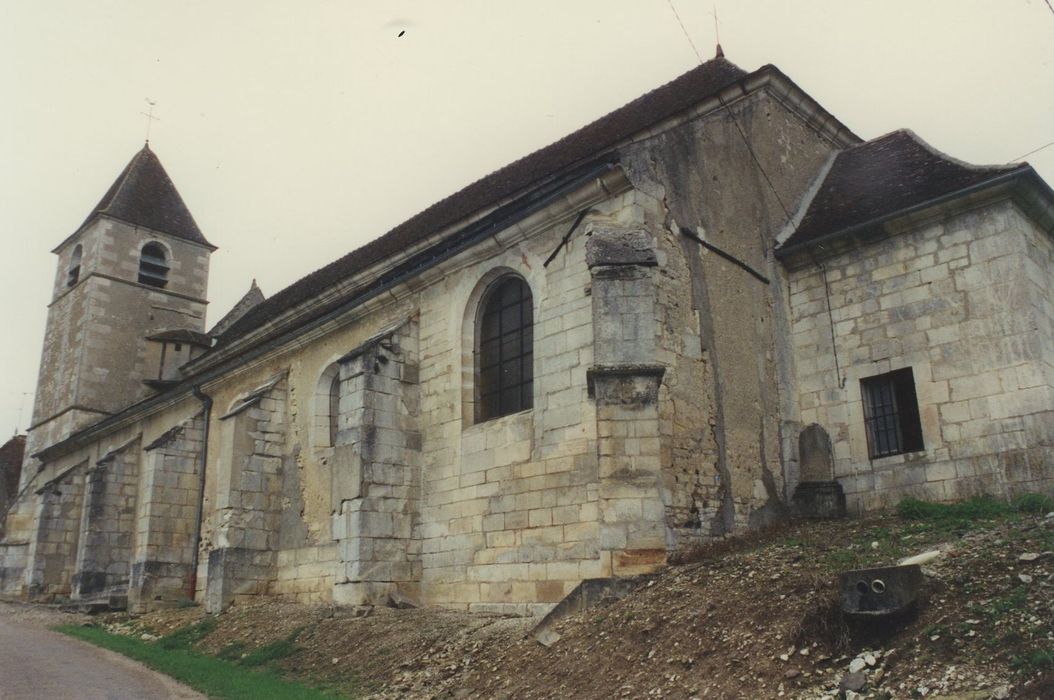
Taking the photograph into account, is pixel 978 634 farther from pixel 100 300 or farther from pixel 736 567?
pixel 100 300

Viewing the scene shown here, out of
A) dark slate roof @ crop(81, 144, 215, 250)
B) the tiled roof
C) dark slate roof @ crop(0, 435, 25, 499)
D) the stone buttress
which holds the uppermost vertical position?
dark slate roof @ crop(81, 144, 215, 250)

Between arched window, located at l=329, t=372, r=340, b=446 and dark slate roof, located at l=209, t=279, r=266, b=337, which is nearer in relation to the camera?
arched window, located at l=329, t=372, r=340, b=446

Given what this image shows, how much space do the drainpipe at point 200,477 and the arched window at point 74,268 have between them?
13179 mm

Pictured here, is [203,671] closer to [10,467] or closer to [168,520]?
[168,520]

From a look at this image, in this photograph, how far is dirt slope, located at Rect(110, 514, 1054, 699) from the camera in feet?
19.9

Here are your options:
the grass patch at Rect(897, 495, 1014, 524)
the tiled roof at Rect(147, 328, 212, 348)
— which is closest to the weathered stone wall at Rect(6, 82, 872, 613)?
the grass patch at Rect(897, 495, 1014, 524)

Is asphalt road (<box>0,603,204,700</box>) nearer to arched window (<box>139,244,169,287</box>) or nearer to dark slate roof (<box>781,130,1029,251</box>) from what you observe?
dark slate roof (<box>781,130,1029,251</box>)

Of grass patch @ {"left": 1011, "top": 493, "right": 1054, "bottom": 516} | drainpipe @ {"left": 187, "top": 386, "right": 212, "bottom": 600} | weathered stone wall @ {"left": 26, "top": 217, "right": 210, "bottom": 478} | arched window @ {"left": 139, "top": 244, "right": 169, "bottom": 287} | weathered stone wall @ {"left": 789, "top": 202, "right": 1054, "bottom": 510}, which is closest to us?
grass patch @ {"left": 1011, "top": 493, "right": 1054, "bottom": 516}

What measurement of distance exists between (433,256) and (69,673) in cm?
702

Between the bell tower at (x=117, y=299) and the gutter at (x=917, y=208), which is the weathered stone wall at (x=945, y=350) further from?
the bell tower at (x=117, y=299)

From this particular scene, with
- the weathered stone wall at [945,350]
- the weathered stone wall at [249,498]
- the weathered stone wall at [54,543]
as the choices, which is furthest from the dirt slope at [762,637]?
the weathered stone wall at [54,543]

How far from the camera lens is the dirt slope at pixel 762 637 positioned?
19.9 feet

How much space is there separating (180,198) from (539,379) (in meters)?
23.5

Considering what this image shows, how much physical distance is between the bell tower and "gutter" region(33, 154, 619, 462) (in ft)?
22.6
